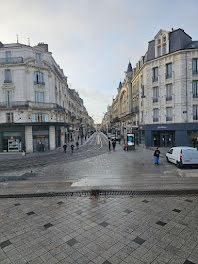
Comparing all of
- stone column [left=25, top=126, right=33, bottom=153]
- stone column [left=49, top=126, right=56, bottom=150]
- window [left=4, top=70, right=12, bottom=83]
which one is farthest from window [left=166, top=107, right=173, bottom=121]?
window [left=4, top=70, right=12, bottom=83]

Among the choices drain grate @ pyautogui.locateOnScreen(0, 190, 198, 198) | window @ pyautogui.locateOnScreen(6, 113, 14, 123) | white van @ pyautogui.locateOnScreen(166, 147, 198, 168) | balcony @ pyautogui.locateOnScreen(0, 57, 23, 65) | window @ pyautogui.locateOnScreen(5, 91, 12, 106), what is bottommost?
drain grate @ pyautogui.locateOnScreen(0, 190, 198, 198)

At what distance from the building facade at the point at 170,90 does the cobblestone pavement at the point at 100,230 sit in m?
18.5

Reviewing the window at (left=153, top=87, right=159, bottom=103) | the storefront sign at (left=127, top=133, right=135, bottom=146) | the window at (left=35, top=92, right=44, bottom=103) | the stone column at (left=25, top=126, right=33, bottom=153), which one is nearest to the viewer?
the storefront sign at (left=127, top=133, right=135, bottom=146)

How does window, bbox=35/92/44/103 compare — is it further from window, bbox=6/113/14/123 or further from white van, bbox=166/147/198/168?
white van, bbox=166/147/198/168

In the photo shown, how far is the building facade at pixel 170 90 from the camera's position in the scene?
71.6 feet

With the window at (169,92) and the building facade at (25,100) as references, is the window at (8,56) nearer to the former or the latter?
the building facade at (25,100)

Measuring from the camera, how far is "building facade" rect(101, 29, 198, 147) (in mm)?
21828

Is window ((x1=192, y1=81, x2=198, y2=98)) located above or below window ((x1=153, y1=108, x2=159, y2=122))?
above

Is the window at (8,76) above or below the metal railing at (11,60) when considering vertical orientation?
below

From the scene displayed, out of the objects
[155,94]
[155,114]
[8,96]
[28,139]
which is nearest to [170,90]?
[155,94]

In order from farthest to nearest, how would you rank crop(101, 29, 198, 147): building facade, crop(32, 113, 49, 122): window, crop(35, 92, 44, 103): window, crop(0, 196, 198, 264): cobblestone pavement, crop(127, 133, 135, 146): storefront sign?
Result: crop(35, 92, 44, 103): window
crop(32, 113, 49, 122): window
crop(127, 133, 135, 146): storefront sign
crop(101, 29, 198, 147): building facade
crop(0, 196, 198, 264): cobblestone pavement

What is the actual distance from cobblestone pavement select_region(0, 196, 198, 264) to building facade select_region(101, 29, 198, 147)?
18.5m

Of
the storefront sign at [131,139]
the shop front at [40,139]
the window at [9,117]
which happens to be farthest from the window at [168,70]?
the window at [9,117]

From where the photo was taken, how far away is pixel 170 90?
923 inches
